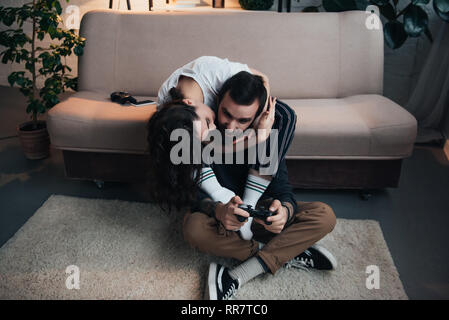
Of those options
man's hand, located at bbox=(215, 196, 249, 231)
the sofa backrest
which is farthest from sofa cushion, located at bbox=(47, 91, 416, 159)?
man's hand, located at bbox=(215, 196, 249, 231)

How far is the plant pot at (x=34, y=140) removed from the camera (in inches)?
75.9

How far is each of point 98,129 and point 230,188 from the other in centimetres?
69

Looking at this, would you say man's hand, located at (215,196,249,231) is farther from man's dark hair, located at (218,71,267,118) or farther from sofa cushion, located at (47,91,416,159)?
sofa cushion, located at (47,91,416,159)

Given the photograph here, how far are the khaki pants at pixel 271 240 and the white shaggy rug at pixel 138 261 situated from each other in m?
0.09

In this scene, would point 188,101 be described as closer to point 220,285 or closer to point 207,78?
point 207,78

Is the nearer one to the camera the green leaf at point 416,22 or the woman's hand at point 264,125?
the woman's hand at point 264,125

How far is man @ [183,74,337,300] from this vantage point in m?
1.12

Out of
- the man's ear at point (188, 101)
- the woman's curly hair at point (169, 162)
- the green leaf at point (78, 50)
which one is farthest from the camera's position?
the green leaf at point (78, 50)

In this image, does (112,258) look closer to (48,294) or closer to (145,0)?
(48,294)

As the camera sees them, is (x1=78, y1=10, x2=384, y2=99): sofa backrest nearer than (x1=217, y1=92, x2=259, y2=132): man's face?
No

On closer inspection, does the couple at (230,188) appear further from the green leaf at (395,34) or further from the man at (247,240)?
the green leaf at (395,34)

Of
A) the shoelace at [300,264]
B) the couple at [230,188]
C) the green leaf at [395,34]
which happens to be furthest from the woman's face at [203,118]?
the green leaf at [395,34]

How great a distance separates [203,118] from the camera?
1156mm

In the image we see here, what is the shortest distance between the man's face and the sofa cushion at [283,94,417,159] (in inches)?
15.1
